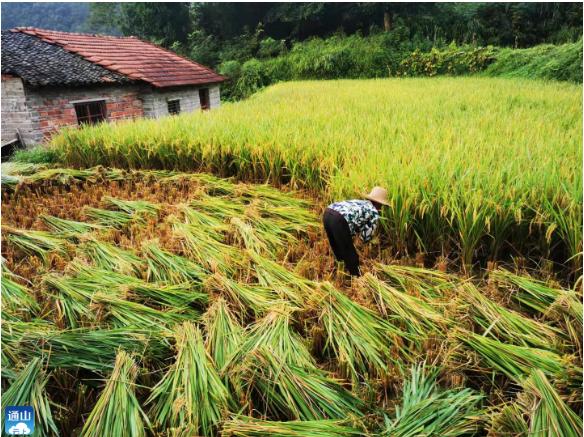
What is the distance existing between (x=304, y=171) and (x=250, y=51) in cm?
2321

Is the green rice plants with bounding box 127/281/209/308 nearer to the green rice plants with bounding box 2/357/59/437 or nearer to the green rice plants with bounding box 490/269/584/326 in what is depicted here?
the green rice plants with bounding box 2/357/59/437

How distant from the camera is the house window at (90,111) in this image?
9.25m

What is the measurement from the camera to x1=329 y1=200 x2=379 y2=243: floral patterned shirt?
7.29 feet

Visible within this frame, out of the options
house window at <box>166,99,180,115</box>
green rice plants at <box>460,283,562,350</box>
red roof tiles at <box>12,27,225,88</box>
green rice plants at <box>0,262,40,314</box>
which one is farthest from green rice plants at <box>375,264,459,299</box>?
house window at <box>166,99,180,115</box>

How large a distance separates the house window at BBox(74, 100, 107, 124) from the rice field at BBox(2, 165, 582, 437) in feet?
25.9

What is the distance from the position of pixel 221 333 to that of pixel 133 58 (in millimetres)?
12318

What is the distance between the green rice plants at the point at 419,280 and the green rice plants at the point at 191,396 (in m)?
1.04

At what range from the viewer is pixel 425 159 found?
114 inches

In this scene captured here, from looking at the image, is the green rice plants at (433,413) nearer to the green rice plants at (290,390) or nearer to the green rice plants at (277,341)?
the green rice plants at (290,390)

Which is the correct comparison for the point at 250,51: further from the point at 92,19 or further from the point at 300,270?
the point at 300,270

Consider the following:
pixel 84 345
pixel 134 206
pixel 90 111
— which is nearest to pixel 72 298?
pixel 84 345

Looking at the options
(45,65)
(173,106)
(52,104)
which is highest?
(45,65)

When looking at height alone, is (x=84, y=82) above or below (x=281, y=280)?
above

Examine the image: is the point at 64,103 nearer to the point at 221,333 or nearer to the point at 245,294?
the point at 245,294
